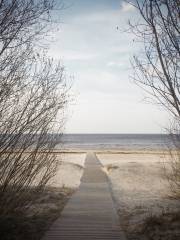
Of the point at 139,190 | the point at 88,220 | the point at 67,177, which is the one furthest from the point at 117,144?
the point at 88,220

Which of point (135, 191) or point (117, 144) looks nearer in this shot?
point (135, 191)

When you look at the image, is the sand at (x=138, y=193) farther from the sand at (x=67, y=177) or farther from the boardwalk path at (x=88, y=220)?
the sand at (x=67, y=177)

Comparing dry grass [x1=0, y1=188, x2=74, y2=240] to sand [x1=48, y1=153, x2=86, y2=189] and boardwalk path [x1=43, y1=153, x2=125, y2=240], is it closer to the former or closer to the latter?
boardwalk path [x1=43, y1=153, x2=125, y2=240]

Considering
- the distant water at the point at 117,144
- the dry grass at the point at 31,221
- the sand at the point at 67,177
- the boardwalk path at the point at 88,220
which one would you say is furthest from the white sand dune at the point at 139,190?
the distant water at the point at 117,144

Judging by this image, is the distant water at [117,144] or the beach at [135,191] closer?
the beach at [135,191]

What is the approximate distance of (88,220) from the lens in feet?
27.1

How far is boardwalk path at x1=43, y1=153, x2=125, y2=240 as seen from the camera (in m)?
6.97

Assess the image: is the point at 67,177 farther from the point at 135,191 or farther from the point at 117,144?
the point at 117,144

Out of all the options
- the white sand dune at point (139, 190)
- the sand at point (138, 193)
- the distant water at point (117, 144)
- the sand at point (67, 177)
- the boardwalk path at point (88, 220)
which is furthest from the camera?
the distant water at point (117, 144)

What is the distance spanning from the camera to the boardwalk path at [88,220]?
6969 millimetres

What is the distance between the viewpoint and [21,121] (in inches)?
250

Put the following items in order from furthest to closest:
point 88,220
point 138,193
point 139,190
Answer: point 139,190, point 138,193, point 88,220

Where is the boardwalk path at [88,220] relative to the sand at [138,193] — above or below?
above

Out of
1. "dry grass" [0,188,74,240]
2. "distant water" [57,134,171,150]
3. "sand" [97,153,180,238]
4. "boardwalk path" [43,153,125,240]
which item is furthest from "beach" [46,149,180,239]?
"distant water" [57,134,171,150]
